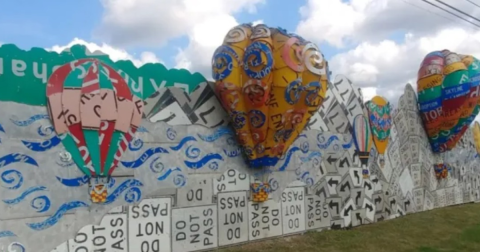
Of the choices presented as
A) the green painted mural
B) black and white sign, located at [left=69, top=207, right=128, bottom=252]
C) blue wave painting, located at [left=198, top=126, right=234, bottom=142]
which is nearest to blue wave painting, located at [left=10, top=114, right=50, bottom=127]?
the green painted mural

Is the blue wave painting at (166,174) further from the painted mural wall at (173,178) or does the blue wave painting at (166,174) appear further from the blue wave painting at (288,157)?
the blue wave painting at (288,157)

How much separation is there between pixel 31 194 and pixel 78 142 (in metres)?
0.76

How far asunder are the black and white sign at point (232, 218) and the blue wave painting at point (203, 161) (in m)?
0.55

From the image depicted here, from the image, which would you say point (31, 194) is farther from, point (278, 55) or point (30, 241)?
point (278, 55)

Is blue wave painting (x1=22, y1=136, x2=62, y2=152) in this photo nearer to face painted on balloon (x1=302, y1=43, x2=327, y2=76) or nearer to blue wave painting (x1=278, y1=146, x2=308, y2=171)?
face painted on balloon (x1=302, y1=43, x2=327, y2=76)

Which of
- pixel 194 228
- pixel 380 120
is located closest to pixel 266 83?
pixel 194 228

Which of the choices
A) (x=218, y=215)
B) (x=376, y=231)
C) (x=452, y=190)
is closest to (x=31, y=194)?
(x=218, y=215)

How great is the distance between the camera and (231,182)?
23.3ft

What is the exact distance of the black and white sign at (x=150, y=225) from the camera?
584cm

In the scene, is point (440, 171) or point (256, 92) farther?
point (440, 171)

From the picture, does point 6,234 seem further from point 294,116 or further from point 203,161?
point 294,116

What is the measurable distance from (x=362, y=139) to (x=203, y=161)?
430 centimetres

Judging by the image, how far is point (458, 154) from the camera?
13477 mm

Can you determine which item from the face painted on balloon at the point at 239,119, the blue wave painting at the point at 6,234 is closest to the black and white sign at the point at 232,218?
the face painted on balloon at the point at 239,119
